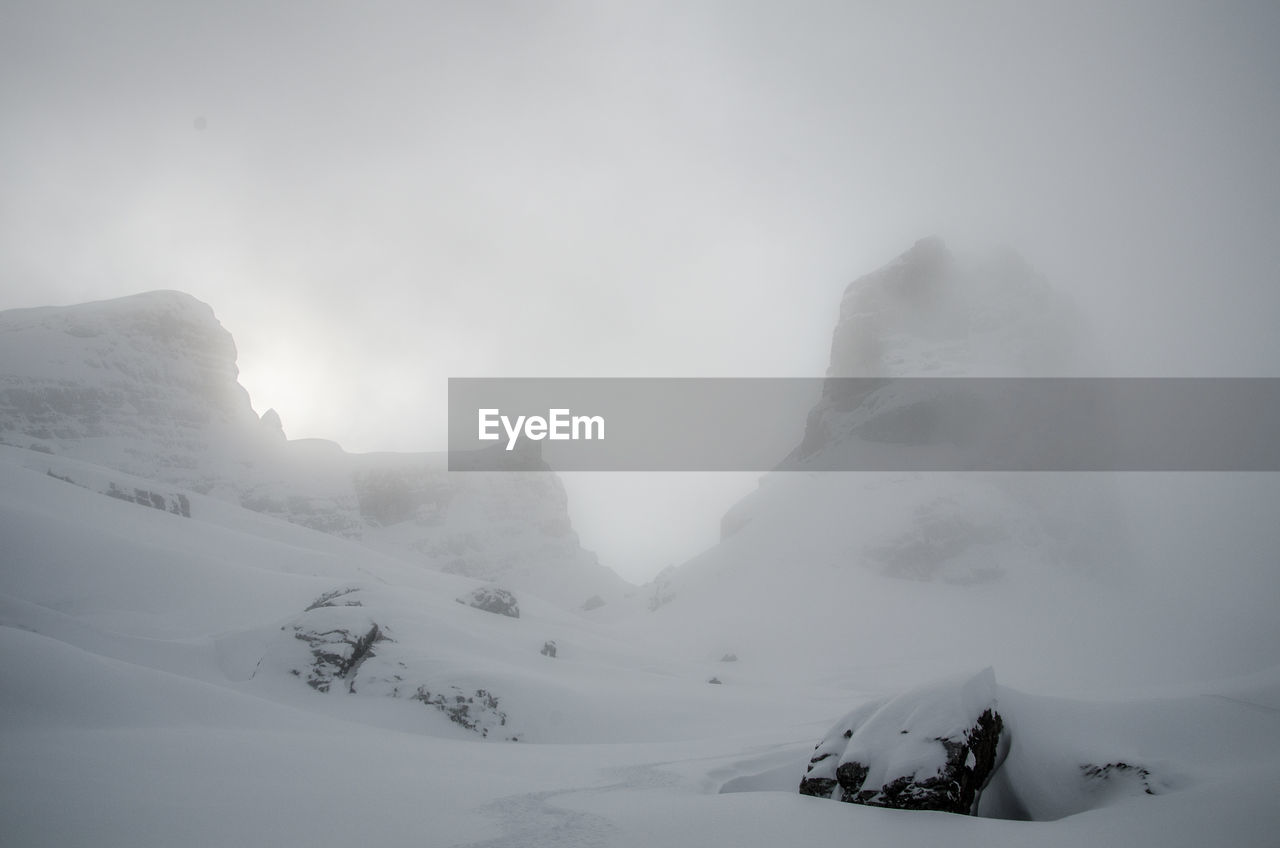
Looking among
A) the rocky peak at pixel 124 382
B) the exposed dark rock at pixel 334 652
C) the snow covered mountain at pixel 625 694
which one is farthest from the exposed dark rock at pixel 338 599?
the rocky peak at pixel 124 382

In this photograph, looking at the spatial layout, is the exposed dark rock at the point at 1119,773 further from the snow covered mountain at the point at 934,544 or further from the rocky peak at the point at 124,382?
the rocky peak at the point at 124,382

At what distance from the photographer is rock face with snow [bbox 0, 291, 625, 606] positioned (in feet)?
226

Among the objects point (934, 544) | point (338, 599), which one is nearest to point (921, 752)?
point (338, 599)

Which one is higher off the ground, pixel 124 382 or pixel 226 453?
pixel 124 382

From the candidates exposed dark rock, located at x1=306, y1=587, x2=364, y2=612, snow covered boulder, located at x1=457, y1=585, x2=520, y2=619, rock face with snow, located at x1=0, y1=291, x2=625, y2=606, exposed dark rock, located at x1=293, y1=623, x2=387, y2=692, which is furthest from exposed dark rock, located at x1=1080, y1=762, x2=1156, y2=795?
rock face with snow, located at x1=0, y1=291, x2=625, y2=606

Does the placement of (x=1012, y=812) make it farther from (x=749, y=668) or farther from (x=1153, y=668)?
(x=1153, y=668)

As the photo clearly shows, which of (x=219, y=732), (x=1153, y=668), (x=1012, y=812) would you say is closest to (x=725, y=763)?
(x=1012, y=812)

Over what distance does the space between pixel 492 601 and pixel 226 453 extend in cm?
6741

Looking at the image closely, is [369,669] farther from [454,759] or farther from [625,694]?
[625,694]

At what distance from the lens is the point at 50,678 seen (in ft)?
26.5

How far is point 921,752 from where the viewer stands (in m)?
7.11

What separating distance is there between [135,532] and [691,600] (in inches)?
1556

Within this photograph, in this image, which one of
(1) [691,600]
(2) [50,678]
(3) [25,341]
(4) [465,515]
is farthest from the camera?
(4) [465,515]

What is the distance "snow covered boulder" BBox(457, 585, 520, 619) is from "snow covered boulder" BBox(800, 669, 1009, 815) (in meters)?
24.2
